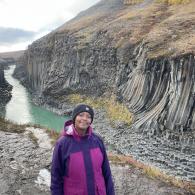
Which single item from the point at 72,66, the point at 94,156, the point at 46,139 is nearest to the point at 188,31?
the point at 72,66

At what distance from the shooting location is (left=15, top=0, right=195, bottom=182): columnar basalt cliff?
4238 cm

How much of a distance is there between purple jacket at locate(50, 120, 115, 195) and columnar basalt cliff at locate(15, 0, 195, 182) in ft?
82.8

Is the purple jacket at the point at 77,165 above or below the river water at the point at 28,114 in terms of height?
above

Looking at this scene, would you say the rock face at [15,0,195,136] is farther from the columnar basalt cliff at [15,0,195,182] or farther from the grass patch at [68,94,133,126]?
the grass patch at [68,94,133,126]

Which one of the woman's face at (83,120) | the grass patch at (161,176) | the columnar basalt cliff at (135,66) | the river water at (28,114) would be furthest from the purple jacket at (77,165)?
the river water at (28,114)

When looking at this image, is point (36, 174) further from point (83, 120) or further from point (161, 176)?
point (83, 120)

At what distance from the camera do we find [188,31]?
55594 mm

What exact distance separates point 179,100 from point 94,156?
3438 centimetres

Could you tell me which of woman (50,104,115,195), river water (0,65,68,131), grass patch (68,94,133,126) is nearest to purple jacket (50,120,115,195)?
woman (50,104,115,195)

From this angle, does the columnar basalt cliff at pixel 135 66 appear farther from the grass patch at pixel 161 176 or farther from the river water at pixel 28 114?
the grass patch at pixel 161 176

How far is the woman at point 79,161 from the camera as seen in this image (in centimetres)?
853

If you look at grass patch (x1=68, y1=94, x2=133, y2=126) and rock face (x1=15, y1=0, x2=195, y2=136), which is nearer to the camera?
rock face (x1=15, y1=0, x2=195, y2=136)

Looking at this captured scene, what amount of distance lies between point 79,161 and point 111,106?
5327cm

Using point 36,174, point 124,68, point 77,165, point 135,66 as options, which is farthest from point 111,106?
point 77,165
